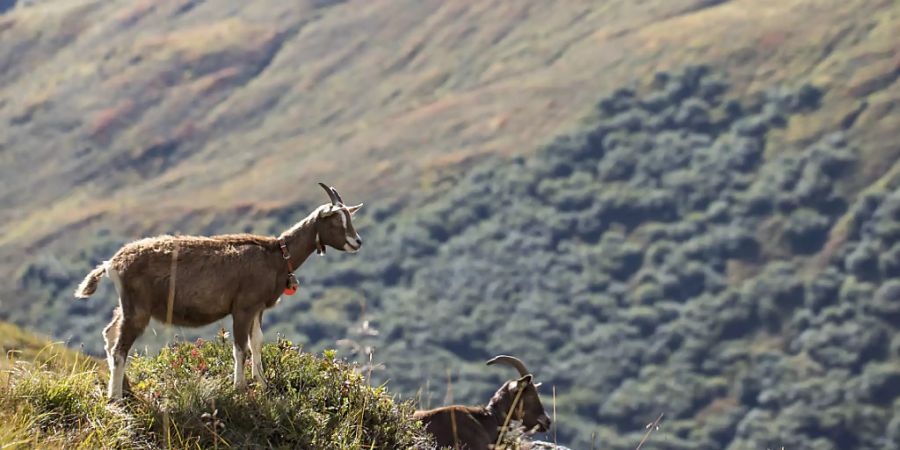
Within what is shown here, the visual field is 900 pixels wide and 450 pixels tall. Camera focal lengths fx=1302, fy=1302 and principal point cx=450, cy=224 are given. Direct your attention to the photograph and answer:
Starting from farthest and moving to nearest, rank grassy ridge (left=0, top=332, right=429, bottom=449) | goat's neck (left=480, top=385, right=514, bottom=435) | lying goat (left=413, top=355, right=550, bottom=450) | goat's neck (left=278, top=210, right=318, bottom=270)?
goat's neck (left=480, top=385, right=514, bottom=435) → lying goat (left=413, top=355, right=550, bottom=450) → goat's neck (left=278, top=210, right=318, bottom=270) → grassy ridge (left=0, top=332, right=429, bottom=449)

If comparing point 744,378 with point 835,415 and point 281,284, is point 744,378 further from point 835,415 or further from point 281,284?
point 281,284

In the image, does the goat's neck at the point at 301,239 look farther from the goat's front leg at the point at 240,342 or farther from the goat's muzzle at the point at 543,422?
the goat's muzzle at the point at 543,422

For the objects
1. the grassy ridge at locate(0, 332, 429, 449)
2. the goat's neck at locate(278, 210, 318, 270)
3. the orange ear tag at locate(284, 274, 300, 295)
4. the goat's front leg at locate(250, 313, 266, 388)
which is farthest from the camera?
the goat's neck at locate(278, 210, 318, 270)

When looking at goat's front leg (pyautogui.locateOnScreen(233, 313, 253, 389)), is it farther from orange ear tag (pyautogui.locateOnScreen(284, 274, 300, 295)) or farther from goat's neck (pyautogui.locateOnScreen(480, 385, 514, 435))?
goat's neck (pyautogui.locateOnScreen(480, 385, 514, 435))

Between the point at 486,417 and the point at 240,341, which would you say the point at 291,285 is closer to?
the point at 240,341

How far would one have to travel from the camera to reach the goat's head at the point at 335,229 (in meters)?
12.8

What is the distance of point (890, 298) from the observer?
195125mm

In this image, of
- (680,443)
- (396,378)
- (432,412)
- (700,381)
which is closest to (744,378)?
(700,381)

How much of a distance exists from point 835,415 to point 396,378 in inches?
2411

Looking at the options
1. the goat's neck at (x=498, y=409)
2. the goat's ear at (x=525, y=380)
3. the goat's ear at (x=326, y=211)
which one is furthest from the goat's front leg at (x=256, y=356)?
the goat's neck at (x=498, y=409)

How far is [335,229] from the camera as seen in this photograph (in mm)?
12812

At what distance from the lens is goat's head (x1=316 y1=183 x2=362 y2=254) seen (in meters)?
12.8

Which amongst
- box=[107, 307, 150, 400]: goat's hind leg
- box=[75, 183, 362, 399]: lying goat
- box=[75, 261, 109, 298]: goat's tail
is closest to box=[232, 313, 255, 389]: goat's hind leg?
box=[75, 183, 362, 399]: lying goat

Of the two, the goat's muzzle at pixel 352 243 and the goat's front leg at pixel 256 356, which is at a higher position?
the goat's muzzle at pixel 352 243
